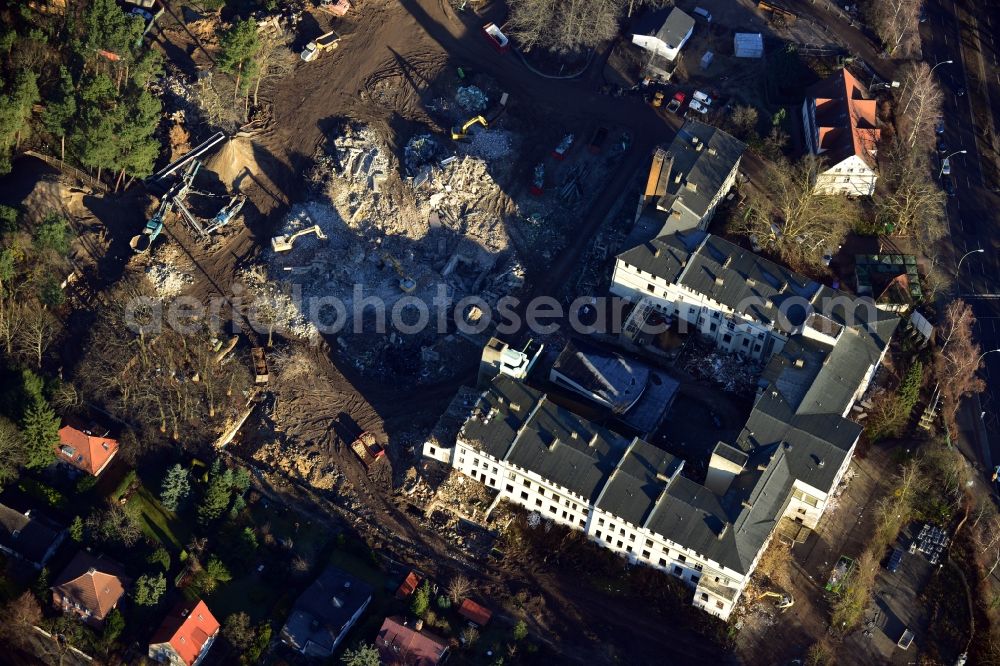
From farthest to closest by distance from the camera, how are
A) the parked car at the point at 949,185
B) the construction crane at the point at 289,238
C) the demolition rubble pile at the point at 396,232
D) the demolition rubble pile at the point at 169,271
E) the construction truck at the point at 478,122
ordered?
1. the parked car at the point at 949,185
2. the construction truck at the point at 478,122
3. the construction crane at the point at 289,238
4. the demolition rubble pile at the point at 169,271
5. the demolition rubble pile at the point at 396,232

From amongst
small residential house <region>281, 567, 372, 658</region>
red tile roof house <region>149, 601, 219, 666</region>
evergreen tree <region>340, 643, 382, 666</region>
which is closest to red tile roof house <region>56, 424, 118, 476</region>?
red tile roof house <region>149, 601, 219, 666</region>

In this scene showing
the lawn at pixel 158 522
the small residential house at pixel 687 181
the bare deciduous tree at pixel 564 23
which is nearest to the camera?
the lawn at pixel 158 522

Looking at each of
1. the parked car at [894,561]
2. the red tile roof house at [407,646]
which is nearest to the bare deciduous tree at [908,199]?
the parked car at [894,561]

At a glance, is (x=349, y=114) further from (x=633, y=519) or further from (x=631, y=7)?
(x=633, y=519)

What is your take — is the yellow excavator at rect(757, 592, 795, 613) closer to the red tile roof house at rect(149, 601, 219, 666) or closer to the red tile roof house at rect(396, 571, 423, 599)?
the red tile roof house at rect(396, 571, 423, 599)

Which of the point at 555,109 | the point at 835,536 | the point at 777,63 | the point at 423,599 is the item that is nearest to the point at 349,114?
the point at 555,109

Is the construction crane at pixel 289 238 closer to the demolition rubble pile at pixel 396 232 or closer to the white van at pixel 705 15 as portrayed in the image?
the demolition rubble pile at pixel 396 232
